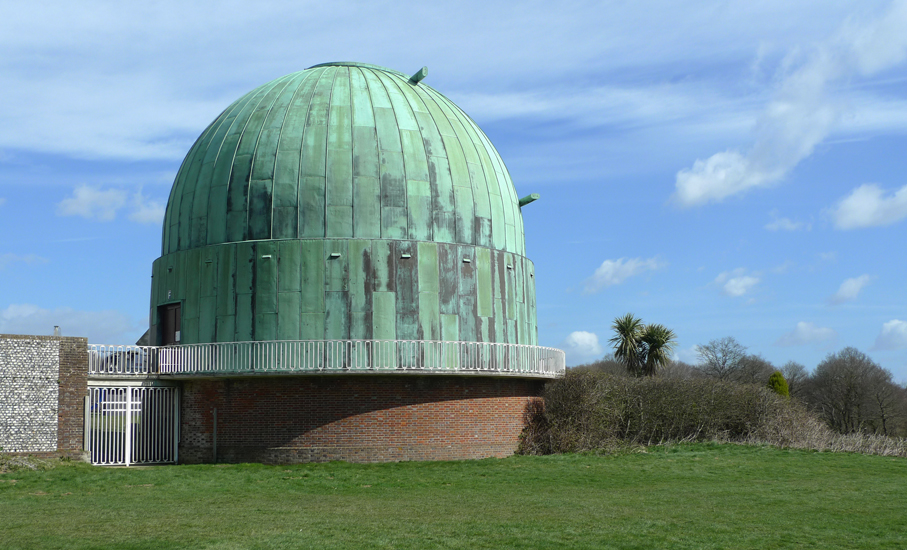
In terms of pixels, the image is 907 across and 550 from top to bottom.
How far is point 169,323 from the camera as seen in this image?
26.6m

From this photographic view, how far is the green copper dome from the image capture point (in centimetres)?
2453

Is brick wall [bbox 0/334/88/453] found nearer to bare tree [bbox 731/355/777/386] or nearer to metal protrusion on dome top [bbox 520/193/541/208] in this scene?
metal protrusion on dome top [bbox 520/193/541/208]

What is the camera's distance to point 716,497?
52.9ft

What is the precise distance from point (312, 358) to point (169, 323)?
6254 millimetres

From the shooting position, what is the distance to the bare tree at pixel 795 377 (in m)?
62.2

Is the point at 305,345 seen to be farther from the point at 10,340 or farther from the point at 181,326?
the point at 10,340

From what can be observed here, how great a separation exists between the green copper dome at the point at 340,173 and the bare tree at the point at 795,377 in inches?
1659

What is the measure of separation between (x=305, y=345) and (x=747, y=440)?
48.2 feet

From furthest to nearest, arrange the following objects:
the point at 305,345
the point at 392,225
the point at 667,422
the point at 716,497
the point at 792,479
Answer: the point at 667,422 → the point at 392,225 → the point at 305,345 → the point at 792,479 → the point at 716,497

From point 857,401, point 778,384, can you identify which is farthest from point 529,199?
point 857,401

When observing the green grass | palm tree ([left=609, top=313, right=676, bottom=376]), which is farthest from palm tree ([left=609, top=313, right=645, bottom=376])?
the green grass

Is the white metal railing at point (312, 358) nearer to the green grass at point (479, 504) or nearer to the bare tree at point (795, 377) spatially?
the green grass at point (479, 504)

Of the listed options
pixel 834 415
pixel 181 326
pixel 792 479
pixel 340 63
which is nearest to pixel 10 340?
pixel 181 326

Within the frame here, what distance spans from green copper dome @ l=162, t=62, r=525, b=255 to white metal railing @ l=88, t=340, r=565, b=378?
3188mm
